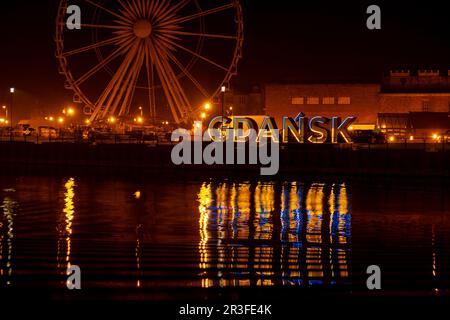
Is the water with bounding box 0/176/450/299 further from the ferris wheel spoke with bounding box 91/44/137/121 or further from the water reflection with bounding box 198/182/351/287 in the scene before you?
the ferris wheel spoke with bounding box 91/44/137/121

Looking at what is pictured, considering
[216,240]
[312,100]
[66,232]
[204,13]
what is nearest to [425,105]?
[312,100]

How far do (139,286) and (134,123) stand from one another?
60103 millimetres

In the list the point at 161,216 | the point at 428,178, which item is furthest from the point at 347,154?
the point at 161,216

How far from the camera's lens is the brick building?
73.0m

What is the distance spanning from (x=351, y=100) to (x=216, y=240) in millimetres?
57820

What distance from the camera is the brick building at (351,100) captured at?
73000 mm

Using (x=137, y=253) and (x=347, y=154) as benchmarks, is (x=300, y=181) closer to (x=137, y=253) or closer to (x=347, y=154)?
(x=347, y=154)

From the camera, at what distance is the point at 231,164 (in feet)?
147

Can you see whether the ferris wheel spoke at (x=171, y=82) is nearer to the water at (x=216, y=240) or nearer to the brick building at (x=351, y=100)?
the water at (x=216, y=240)

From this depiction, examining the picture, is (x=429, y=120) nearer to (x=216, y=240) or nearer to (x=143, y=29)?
(x=143, y=29)

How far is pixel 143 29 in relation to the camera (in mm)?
48812

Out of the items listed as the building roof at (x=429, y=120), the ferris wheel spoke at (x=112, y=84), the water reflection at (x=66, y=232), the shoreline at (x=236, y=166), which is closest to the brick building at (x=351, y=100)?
the building roof at (x=429, y=120)

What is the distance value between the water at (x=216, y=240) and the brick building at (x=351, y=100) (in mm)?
39460
